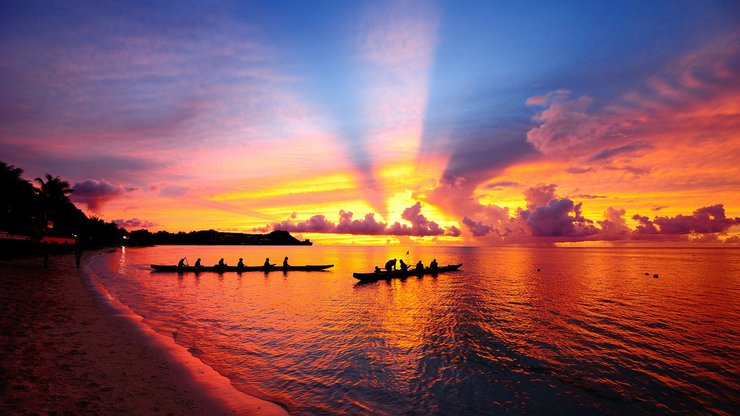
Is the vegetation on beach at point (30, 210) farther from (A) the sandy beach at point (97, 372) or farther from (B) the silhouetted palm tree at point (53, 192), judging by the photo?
(A) the sandy beach at point (97, 372)

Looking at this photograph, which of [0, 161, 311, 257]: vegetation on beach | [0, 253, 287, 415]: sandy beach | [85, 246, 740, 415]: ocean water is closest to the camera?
[0, 253, 287, 415]: sandy beach

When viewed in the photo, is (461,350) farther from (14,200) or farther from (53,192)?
(53,192)

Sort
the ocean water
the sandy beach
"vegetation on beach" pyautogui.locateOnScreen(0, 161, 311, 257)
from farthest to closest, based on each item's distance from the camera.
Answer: "vegetation on beach" pyautogui.locateOnScreen(0, 161, 311, 257), the ocean water, the sandy beach

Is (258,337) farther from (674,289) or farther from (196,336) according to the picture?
(674,289)

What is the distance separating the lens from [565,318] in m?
26.6

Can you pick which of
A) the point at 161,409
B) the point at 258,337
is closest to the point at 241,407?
the point at 161,409

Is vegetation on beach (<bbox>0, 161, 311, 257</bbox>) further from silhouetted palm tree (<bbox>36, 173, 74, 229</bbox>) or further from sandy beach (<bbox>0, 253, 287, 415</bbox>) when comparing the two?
sandy beach (<bbox>0, 253, 287, 415</bbox>)

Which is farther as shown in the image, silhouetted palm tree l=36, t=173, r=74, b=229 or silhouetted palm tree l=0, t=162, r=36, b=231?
silhouetted palm tree l=36, t=173, r=74, b=229

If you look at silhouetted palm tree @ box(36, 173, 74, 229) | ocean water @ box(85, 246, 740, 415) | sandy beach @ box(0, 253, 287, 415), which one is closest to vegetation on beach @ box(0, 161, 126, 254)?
silhouetted palm tree @ box(36, 173, 74, 229)

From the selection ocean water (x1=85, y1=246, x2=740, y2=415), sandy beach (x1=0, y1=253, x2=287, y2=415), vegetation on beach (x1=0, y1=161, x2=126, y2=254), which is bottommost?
ocean water (x1=85, y1=246, x2=740, y2=415)

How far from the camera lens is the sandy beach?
8.72 meters

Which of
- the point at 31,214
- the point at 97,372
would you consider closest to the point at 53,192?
the point at 31,214

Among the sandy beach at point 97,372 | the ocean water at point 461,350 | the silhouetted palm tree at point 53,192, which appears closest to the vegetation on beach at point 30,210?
the silhouetted palm tree at point 53,192

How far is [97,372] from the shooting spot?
1073 centimetres
